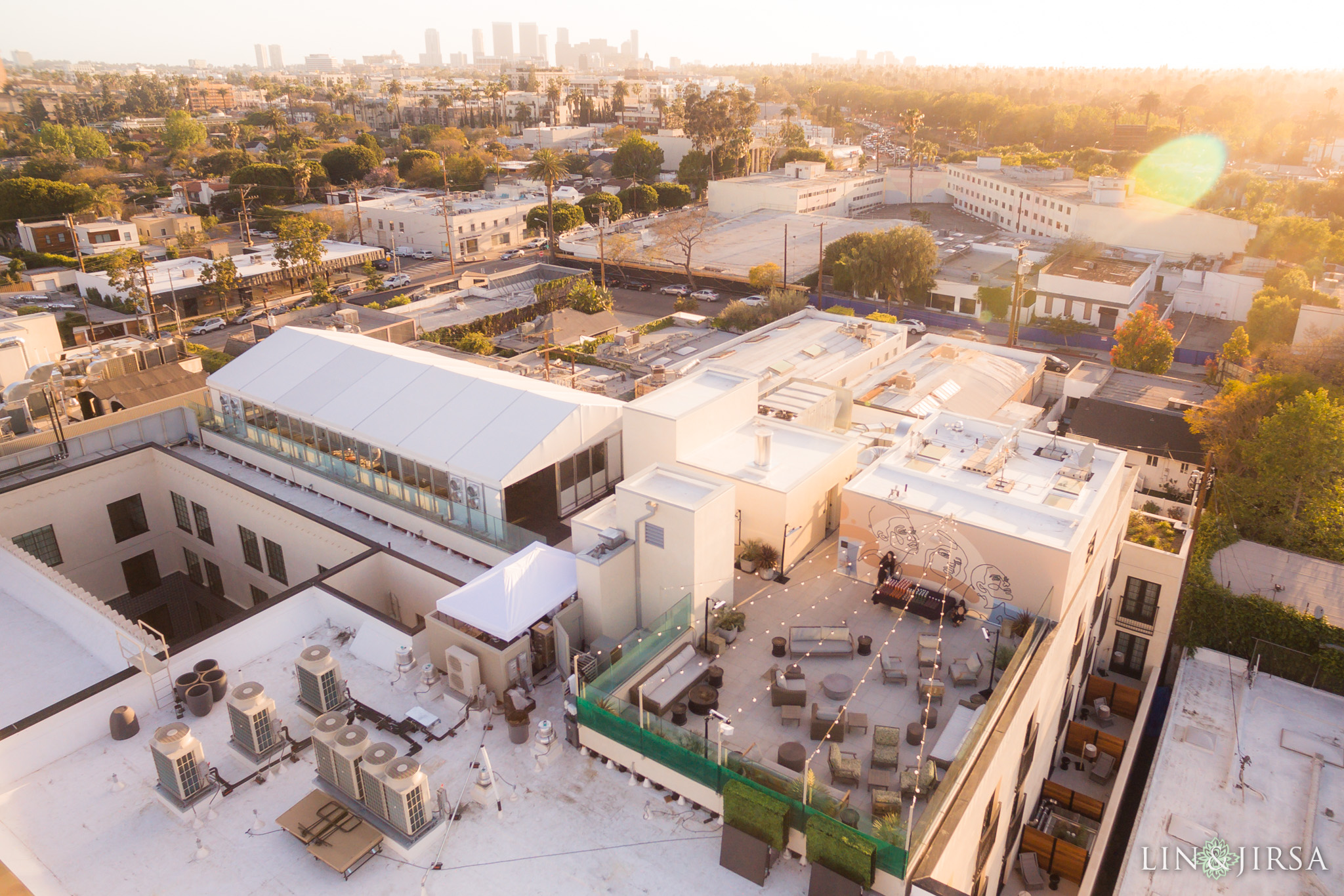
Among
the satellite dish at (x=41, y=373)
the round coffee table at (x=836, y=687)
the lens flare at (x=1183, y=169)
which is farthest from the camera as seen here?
the lens flare at (x=1183, y=169)

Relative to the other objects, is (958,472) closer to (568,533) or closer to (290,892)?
(568,533)

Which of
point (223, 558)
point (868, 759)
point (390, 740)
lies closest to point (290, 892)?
point (390, 740)

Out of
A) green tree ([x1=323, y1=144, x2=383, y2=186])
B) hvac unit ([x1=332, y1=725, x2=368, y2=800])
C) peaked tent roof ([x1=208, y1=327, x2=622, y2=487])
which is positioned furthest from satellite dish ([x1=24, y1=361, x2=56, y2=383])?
green tree ([x1=323, y1=144, x2=383, y2=186])

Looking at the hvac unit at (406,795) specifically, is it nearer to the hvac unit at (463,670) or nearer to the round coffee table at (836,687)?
the hvac unit at (463,670)

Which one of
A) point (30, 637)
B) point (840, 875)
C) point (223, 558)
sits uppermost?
point (840, 875)

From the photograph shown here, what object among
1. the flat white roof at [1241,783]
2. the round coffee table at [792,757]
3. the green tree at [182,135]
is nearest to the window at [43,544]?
the round coffee table at [792,757]

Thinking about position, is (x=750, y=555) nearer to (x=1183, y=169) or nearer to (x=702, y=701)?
(x=702, y=701)

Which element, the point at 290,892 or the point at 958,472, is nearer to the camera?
the point at 290,892
